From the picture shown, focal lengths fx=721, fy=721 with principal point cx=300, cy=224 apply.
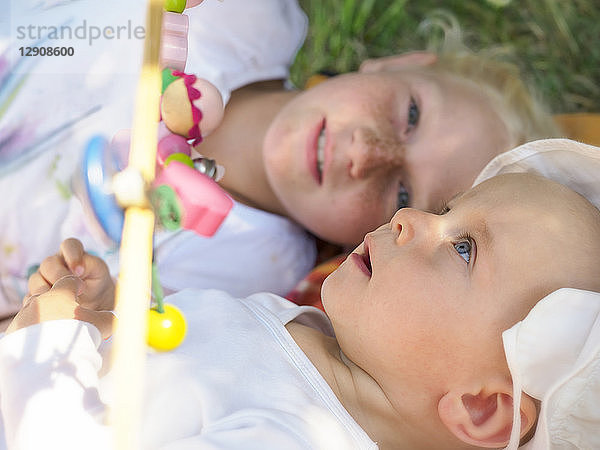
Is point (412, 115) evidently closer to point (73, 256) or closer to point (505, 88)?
point (505, 88)

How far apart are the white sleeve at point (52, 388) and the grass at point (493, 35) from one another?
0.89 m

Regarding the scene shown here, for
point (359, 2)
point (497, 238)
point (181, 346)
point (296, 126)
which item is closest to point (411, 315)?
point (497, 238)

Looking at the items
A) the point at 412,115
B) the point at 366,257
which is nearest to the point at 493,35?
the point at 412,115

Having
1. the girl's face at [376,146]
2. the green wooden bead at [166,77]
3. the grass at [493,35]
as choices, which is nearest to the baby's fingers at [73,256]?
the green wooden bead at [166,77]

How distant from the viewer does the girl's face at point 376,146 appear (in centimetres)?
86

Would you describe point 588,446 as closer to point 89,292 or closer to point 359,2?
point 89,292

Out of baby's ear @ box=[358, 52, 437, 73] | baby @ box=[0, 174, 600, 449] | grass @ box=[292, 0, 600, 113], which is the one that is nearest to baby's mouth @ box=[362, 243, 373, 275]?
baby @ box=[0, 174, 600, 449]

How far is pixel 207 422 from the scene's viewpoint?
1.91 ft

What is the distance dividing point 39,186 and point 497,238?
0.48m

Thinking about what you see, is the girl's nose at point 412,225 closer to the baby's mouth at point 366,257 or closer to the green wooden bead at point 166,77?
the baby's mouth at point 366,257

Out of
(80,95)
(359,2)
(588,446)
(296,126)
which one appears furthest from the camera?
(359,2)

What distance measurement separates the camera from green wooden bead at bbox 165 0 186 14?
0.47m

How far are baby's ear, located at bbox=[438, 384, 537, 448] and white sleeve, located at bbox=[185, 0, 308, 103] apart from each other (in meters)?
0.44

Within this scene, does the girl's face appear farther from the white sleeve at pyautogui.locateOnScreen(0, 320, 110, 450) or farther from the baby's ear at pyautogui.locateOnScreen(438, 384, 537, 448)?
the white sleeve at pyautogui.locateOnScreen(0, 320, 110, 450)
